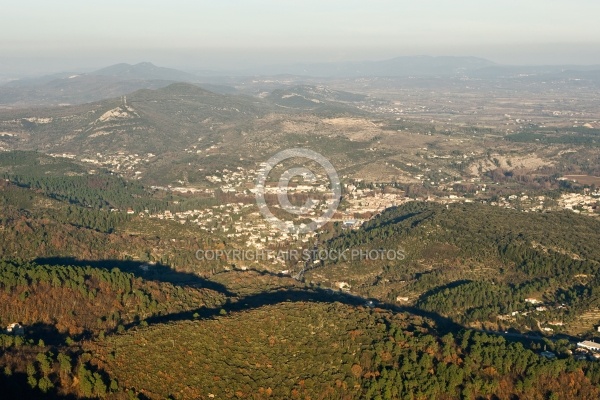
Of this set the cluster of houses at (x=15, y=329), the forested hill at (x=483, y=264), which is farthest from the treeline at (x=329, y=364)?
the forested hill at (x=483, y=264)

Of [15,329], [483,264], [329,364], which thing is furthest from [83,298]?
[483,264]

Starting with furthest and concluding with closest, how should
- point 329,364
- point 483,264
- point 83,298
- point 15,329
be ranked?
1. point 483,264
2. point 83,298
3. point 15,329
4. point 329,364

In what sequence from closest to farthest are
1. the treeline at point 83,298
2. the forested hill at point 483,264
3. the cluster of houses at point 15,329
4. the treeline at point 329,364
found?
the treeline at point 329,364 → the cluster of houses at point 15,329 → the treeline at point 83,298 → the forested hill at point 483,264

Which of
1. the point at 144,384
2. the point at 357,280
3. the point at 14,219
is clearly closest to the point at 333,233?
the point at 357,280

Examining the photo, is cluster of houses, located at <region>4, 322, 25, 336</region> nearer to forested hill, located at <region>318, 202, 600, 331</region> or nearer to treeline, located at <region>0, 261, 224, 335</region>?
treeline, located at <region>0, 261, 224, 335</region>

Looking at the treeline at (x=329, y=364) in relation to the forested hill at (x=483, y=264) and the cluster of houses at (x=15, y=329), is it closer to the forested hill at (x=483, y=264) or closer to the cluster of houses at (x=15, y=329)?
the cluster of houses at (x=15, y=329)

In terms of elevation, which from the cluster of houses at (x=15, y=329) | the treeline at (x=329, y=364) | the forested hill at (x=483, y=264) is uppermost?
the cluster of houses at (x=15, y=329)

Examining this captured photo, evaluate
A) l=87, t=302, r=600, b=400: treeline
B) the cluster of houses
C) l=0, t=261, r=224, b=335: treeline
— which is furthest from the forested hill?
the cluster of houses

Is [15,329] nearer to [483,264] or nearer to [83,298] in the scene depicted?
[83,298]

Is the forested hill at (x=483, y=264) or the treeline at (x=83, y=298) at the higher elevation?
the treeline at (x=83, y=298)

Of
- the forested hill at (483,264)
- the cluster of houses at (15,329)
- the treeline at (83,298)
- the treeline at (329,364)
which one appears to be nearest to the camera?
the treeline at (329,364)

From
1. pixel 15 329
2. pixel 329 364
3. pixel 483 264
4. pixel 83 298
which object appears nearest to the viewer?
pixel 329 364
